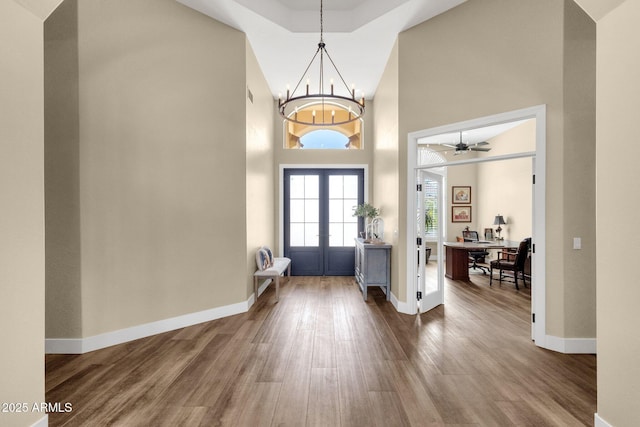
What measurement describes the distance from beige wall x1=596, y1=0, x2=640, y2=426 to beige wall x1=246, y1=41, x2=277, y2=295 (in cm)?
387

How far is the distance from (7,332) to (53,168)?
6.65 feet

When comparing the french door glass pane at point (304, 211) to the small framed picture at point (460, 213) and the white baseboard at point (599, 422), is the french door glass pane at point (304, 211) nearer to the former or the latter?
the small framed picture at point (460, 213)

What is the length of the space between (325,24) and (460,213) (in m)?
6.81

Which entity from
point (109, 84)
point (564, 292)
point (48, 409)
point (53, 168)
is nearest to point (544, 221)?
point (564, 292)

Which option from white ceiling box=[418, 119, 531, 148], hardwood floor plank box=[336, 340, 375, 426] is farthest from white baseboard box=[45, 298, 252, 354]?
white ceiling box=[418, 119, 531, 148]

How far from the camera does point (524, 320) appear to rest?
395 cm

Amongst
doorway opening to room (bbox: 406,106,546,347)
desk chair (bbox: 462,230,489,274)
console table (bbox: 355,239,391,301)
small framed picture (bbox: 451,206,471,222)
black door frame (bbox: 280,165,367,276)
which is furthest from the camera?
small framed picture (bbox: 451,206,471,222)

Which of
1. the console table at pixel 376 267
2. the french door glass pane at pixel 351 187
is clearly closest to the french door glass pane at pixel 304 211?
the french door glass pane at pixel 351 187

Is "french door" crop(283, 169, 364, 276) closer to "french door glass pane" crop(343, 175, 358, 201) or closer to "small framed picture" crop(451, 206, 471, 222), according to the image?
"french door glass pane" crop(343, 175, 358, 201)

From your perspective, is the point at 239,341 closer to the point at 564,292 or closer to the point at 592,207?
the point at 564,292

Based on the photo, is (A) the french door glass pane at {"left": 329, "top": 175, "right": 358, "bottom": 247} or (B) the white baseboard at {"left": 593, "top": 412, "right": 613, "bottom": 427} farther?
(A) the french door glass pane at {"left": 329, "top": 175, "right": 358, "bottom": 247}

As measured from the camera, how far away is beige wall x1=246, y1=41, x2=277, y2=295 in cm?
451

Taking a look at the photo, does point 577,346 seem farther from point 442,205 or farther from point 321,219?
point 321,219

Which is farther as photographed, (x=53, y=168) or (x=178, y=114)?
(x=178, y=114)
